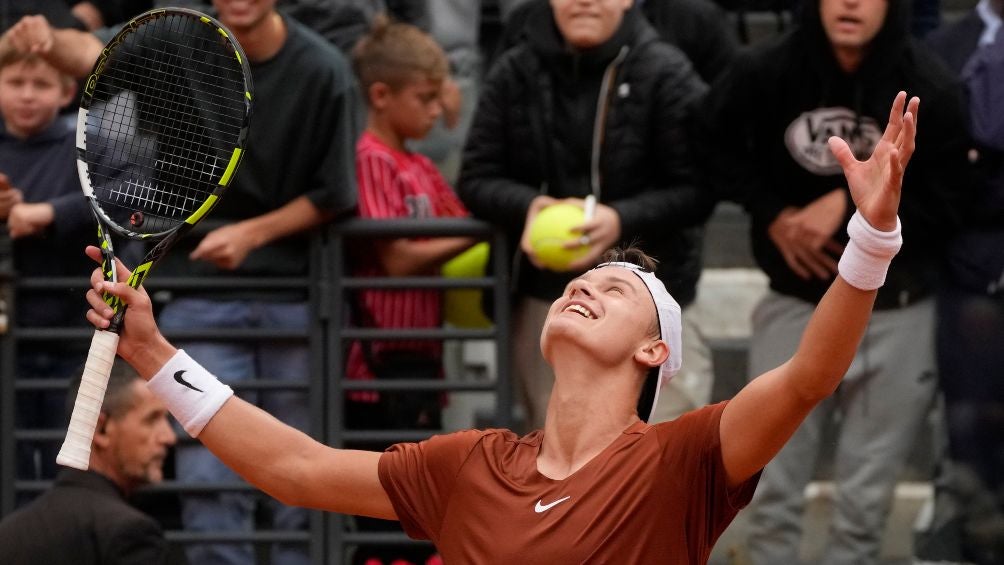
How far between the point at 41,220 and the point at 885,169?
3.71 m

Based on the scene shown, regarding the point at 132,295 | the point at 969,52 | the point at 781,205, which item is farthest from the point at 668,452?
the point at 969,52

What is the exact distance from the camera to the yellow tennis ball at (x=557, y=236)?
5.73 meters

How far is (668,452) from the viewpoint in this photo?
365 centimetres

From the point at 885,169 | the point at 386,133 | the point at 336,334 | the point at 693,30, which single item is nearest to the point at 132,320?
the point at 885,169

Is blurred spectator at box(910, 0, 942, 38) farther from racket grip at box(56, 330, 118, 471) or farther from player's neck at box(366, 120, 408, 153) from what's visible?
racket grip at box(56, 330, 118, 471)

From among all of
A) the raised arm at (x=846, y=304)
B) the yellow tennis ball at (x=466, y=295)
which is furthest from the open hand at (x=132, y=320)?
the yellow tennis ball at (x=466, y=295)

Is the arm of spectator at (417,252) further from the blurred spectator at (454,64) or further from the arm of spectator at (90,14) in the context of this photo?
the arm of spectator at (90,14)

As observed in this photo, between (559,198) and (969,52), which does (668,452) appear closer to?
(559,198)

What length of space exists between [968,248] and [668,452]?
2616 mm

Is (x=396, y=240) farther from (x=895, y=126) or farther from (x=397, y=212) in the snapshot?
(x=895, y=126)

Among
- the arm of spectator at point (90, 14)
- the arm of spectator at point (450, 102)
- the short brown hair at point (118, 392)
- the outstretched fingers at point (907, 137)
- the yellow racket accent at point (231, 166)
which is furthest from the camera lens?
the arm of spectator at point (90, 14)

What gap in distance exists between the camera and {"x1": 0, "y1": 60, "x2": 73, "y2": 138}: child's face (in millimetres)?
6258

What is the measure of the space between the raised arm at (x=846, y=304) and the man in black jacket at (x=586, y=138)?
2447 mm

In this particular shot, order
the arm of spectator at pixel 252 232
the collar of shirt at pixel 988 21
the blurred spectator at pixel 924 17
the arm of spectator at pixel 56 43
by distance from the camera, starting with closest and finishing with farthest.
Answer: the arm of spectator at pixel 252 232 → the collar of shirt at pixel 988 21 → the arm of spectator at pixel 56 43 → the blurred spectator at pixel 924 17
